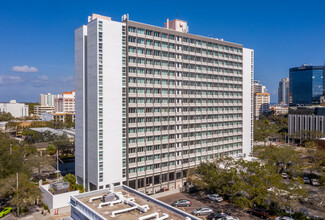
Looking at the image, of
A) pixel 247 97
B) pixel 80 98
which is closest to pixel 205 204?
pixel 80 98

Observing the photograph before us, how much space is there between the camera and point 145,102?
5938 centimetres

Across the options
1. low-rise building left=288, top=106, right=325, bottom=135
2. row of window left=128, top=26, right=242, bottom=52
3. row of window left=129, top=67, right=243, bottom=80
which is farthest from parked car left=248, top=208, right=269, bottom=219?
low-rise building left=288, top=106, right=325, bottom=135

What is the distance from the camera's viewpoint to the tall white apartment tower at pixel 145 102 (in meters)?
54.1

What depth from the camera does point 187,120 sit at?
67500mm

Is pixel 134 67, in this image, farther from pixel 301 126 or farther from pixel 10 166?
pixel 301 126

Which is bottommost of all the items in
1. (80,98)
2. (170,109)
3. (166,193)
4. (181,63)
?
(166,193)

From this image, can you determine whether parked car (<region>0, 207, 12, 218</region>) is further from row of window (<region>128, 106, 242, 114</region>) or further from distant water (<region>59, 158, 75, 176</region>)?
row of window (<region>128, 106, 242, 114</region>)

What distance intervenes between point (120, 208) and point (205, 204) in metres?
25.7

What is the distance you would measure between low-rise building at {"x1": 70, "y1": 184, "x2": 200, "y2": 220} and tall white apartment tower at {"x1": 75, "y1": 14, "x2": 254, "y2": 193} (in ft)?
56.2

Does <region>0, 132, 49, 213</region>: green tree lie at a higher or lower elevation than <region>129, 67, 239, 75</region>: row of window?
lower

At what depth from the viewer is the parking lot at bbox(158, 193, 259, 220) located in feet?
158

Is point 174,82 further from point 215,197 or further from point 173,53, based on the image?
point 215,197

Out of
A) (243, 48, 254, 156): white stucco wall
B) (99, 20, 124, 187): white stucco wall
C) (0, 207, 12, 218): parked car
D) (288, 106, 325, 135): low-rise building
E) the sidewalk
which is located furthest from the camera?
(288, 106, 325, 135): low-rise building

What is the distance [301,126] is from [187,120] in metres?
95.1
